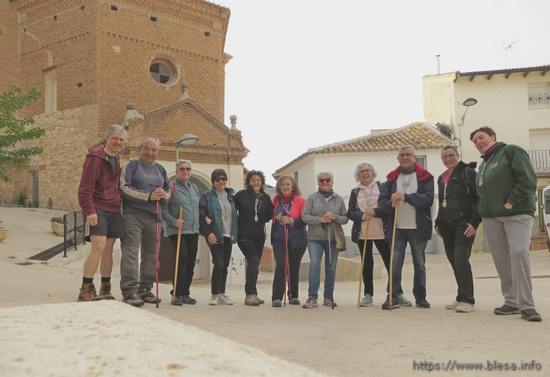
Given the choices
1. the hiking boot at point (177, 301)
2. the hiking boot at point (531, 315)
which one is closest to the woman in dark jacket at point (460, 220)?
the hiking boot at point (531, 315)

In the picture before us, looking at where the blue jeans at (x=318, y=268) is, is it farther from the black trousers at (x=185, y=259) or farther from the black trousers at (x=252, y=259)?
the black trousers at (x=185, y=259)

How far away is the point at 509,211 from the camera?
17.0 ft

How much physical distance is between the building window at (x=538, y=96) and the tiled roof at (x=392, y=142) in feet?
15.0

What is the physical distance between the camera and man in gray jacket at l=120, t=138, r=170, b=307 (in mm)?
5957

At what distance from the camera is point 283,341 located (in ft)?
13.5

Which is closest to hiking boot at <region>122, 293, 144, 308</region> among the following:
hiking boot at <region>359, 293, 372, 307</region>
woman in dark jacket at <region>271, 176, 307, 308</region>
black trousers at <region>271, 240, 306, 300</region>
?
black trousers at <region>271, 240, 306, 300</region>

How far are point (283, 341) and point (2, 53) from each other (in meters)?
22.0

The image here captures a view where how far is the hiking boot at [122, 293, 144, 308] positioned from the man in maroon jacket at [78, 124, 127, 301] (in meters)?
0.22

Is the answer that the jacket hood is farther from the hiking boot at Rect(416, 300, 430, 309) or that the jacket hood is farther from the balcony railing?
the balcony railing

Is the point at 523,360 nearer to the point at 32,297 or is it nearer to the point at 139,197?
the point at 139,197

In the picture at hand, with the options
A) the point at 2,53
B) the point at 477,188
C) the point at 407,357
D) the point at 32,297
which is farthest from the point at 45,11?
the point at 407,357

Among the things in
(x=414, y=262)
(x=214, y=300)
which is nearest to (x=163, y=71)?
(x=214, y=300)

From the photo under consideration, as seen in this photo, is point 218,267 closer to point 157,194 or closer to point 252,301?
point 252,301

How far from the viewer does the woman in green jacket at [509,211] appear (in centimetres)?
507
